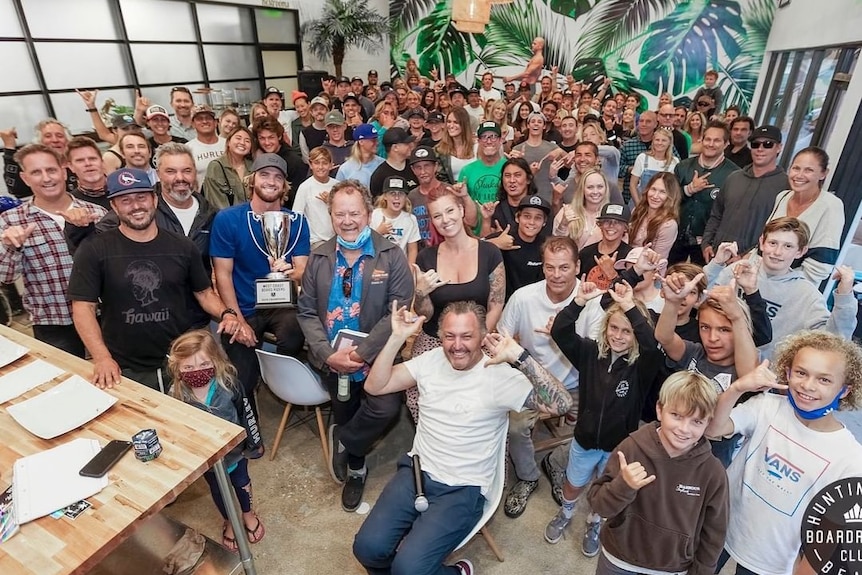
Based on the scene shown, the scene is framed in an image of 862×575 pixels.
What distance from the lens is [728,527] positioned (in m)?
1.83

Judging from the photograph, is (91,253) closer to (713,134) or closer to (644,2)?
(713,134)

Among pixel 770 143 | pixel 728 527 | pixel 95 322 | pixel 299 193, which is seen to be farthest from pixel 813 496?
pixel 299 193

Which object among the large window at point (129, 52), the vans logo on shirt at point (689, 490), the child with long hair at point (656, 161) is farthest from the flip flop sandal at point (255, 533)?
the large window at point (129, 52)

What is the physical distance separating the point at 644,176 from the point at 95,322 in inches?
174

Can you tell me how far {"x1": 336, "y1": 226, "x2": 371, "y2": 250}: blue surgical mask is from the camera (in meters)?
2.46

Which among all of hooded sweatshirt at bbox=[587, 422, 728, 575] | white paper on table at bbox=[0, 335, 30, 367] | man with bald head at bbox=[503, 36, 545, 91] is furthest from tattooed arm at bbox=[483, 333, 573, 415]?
man with bald head at bbox=[503, 36, 545, 91]

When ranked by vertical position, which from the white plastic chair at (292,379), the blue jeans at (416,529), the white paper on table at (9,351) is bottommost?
the blue jeans at (416,529)

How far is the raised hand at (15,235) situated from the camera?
2205 millimetres

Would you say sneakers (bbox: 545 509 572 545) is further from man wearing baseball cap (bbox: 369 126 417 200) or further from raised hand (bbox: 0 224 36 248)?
raised hand (bbox: 0 224 36 248)

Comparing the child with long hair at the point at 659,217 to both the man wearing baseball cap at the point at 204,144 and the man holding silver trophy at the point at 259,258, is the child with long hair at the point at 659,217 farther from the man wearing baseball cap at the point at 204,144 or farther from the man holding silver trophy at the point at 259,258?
the man wearing baseball cap at the point at 204,144

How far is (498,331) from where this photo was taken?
8.36 feet

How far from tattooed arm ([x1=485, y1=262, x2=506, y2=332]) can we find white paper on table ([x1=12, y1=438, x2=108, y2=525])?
1912 mm

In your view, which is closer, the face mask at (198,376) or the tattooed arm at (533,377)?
the tattooed arm at (533,377)

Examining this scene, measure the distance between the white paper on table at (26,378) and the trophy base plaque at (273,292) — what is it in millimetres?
932
